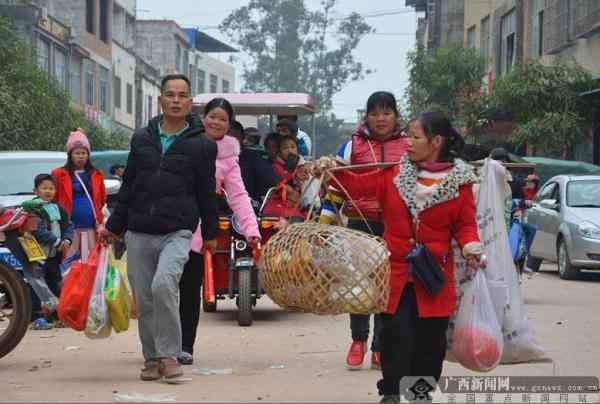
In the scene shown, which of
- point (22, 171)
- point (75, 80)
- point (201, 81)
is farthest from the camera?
point (201, 81)

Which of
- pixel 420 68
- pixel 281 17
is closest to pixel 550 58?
pixel 420 68

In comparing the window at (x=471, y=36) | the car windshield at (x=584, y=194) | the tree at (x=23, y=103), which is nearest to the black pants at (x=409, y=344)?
the car windshield at (x=584, y=194)

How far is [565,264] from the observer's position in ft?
65.7

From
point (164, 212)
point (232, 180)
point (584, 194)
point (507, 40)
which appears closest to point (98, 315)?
point (164, 212)

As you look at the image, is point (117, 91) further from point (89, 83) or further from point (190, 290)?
point (190, 290)

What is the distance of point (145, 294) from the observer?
28.6ft

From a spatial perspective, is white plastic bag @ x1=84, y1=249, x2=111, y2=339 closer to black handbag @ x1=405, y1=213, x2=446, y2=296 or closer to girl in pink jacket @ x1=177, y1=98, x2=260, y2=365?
girl in pink jacket @ x1=177, y1=98, x2=260, y2=365

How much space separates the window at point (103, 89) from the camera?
6234 centimetres

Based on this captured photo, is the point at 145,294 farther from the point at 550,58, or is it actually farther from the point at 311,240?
the point at 550,58

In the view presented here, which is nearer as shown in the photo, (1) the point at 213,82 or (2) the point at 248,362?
(2) the point at 248,362

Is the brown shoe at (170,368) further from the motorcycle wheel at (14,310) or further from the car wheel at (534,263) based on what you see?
the car wheel at (534,263)

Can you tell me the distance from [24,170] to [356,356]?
7.32m

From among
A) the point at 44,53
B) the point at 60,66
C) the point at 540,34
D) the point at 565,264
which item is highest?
the point at 540,34

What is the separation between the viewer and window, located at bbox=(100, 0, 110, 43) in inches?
2511
